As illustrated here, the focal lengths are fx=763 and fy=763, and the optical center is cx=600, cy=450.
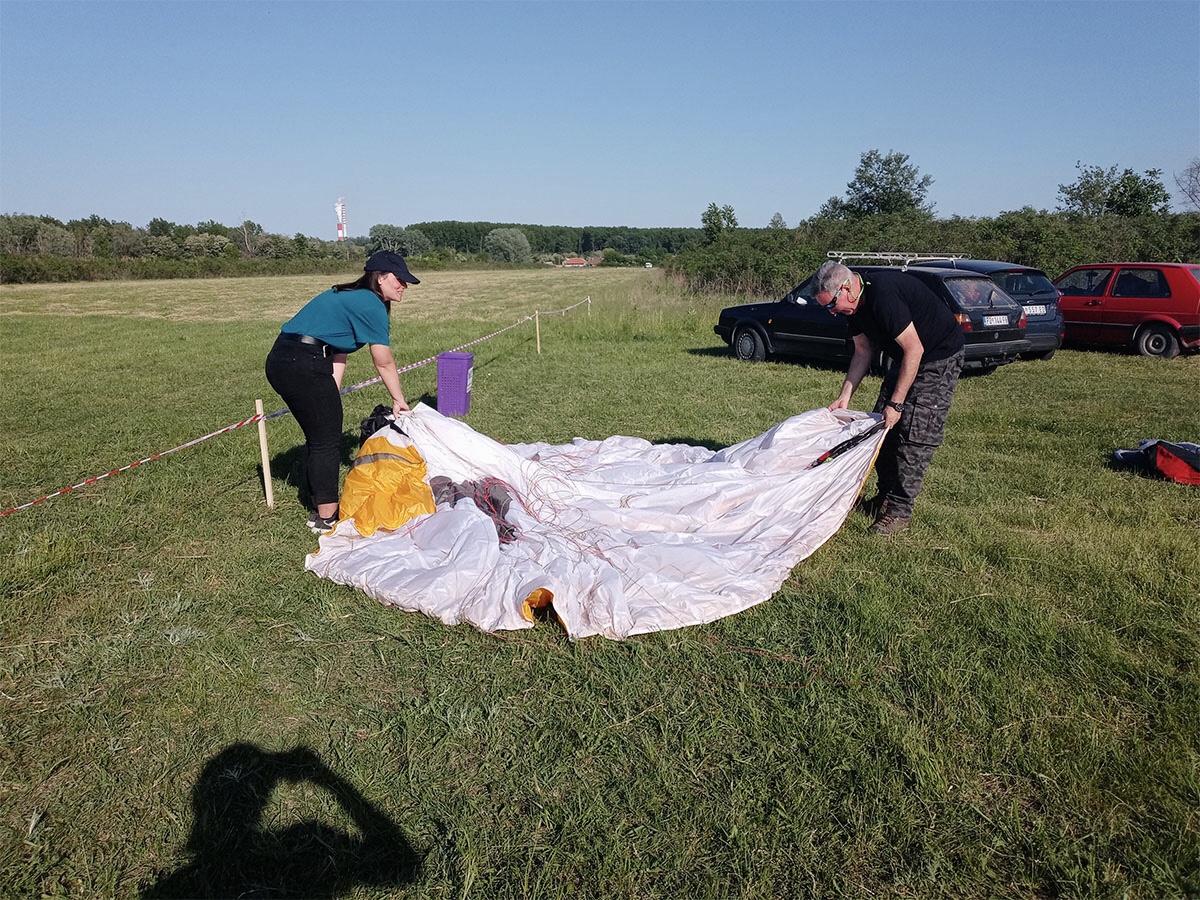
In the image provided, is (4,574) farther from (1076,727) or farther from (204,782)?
(1076,727)

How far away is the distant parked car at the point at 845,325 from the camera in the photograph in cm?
1031

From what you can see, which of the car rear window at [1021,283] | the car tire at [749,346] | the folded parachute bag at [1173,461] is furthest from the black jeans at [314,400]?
the car rear window at [1021,283]

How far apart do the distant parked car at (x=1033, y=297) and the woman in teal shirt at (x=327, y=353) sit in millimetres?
9509

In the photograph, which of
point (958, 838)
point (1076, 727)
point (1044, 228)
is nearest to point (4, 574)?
point (958, 838)

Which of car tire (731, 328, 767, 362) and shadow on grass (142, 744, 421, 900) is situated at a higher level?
car tire (731, 328, 767, 362)

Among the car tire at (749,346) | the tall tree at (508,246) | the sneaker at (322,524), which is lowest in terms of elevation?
the sneaker at (322,524)

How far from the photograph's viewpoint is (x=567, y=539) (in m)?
4.90

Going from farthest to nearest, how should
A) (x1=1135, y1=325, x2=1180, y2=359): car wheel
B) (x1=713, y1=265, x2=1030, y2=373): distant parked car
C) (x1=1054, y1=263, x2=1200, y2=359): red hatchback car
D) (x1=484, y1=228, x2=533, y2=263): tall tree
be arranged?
1. (x1=484, y1=228, x2=533, y2=263): tall tree
2. (x1=1135, y1=325, x2=1180, y2=359): car wheel
3. (x1=1054, y1=263, x2=1200, y2=359): red hatchback car
4. (x1=713, y1=265, x2=1030, y2=373): distant parked car

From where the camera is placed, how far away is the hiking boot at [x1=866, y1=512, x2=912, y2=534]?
203 inches

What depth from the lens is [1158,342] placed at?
12.2m

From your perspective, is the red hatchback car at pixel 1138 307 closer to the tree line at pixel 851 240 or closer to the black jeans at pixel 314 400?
the tree line at pixel 851 240

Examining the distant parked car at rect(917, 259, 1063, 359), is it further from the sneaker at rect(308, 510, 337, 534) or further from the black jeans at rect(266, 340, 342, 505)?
the sneaker at rect(308, 510, 337, 534)

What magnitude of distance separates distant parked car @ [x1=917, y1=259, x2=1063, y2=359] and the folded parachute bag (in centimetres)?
554

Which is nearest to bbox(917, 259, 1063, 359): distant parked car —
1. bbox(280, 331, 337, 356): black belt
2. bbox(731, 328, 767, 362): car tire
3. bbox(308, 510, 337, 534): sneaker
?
bbox(731, 328, 767, 362): car tire
